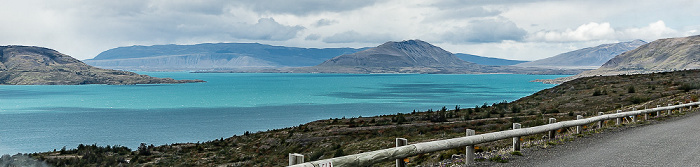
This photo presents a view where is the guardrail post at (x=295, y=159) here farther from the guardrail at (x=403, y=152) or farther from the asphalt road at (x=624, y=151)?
the asphalt road at (x=624, y=151)

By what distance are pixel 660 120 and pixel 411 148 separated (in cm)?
1890

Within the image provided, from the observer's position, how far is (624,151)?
39.2 ft

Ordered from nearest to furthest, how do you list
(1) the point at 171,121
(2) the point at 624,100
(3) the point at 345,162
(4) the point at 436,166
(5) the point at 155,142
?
(3) the point at 345,162, (4) the point at 436,166, (2) the point at 624,100, (5) the point at 155,142, (1) the point at 171,121

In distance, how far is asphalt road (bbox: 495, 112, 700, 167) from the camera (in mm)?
10391

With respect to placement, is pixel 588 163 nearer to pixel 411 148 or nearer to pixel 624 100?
pixel 411 148

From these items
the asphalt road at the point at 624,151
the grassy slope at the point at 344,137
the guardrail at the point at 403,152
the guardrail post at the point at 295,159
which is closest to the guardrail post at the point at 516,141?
the guardrail at the point at 403,152

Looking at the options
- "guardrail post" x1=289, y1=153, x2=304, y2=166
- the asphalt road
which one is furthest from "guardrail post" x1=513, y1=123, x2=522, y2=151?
"guardrail post" x1=289, y1=153, x2=304, y2=166

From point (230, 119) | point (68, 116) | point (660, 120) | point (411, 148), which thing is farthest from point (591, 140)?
point (68, 116)

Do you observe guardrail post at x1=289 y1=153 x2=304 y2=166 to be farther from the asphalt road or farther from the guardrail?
the asphalt road

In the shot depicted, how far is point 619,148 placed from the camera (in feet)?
41.1

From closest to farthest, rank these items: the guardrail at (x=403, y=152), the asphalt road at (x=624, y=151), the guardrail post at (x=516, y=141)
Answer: the guardrail at (x=403, y=152), the asphalt road at (x=624, y=151), the guardrail post at (x=516, y=141)

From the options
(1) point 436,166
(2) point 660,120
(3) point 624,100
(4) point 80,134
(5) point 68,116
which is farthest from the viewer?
(5) point 68,116

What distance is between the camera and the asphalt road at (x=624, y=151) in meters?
10.4

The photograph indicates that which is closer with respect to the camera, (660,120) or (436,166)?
(436,166)
